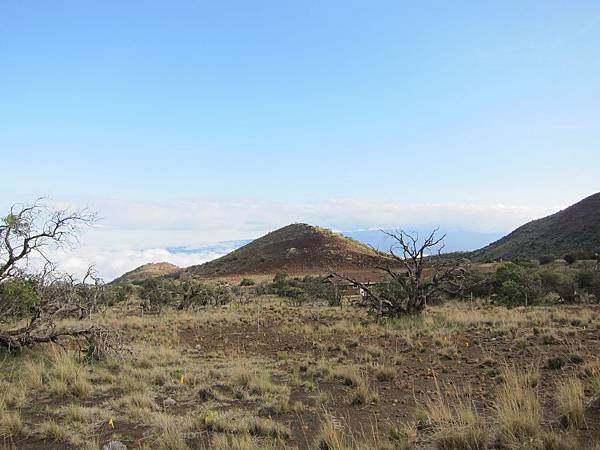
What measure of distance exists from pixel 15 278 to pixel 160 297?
18.1 metres

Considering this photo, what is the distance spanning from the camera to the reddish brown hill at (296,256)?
60156 millimetres

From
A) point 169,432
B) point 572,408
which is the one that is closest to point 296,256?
point 169,432

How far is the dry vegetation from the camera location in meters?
5.29

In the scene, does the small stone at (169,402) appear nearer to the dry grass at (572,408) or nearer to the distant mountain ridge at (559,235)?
the dry grass at (572,408)

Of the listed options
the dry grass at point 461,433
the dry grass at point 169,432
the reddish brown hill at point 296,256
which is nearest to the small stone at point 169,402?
the dry grass at point 169,432

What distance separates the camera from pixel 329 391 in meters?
8.51

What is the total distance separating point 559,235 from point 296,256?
118ft

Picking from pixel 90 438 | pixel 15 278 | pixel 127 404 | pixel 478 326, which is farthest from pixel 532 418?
pixel 15 278

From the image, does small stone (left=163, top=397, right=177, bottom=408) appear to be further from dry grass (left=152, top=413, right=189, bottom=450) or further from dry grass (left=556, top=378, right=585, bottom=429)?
dry grass (left=556, top=378, right=585, bottom=429)

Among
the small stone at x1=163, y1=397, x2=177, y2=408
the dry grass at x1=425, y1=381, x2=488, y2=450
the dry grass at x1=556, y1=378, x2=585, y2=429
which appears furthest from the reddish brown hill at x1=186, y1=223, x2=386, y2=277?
the dry grass at x1=425, y1=381, x2=488, y2=450

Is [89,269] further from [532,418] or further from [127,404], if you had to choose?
[532,418]

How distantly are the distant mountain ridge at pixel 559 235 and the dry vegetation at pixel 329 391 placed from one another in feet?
148

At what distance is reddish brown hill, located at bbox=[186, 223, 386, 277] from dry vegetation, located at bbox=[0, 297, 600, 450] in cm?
4157

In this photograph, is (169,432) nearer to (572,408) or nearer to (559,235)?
(572,408)
